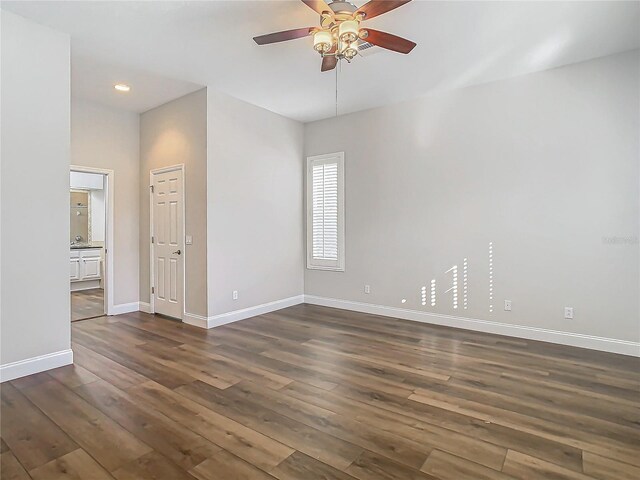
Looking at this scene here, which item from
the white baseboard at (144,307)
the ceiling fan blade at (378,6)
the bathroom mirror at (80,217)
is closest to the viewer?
the ceiling fan blade at (378,6)

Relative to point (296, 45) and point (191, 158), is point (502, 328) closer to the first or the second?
point (296, 45)

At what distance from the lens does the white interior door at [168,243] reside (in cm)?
509

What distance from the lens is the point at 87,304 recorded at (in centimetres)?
620

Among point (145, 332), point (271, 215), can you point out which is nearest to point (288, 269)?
point (271, 215)

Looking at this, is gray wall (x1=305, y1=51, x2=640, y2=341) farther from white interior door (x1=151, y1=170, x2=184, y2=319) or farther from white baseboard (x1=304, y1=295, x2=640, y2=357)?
white interior door (x1=151, y1=170, x2=184, y2=319)

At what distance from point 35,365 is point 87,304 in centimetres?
333

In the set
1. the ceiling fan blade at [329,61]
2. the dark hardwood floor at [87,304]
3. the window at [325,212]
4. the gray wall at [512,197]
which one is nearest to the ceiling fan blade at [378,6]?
the ceiling fan blade at [329,61]

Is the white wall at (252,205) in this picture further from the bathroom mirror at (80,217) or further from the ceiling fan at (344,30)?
the bathroom mirror at (80,217)

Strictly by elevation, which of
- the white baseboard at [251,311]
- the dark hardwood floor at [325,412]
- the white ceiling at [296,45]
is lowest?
the dark hardwood floor at [325,412]

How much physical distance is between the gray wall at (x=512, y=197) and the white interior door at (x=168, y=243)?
2512 millimetres

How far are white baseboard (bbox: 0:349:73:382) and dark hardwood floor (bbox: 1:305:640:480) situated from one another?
84 millimetres

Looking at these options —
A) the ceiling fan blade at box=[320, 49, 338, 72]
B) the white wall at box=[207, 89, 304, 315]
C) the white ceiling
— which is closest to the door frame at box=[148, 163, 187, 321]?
the white wall at box=[207, 89, 304, 315]

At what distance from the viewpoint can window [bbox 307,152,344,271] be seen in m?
5.87

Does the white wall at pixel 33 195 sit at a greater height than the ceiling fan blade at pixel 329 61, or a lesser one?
lesser
